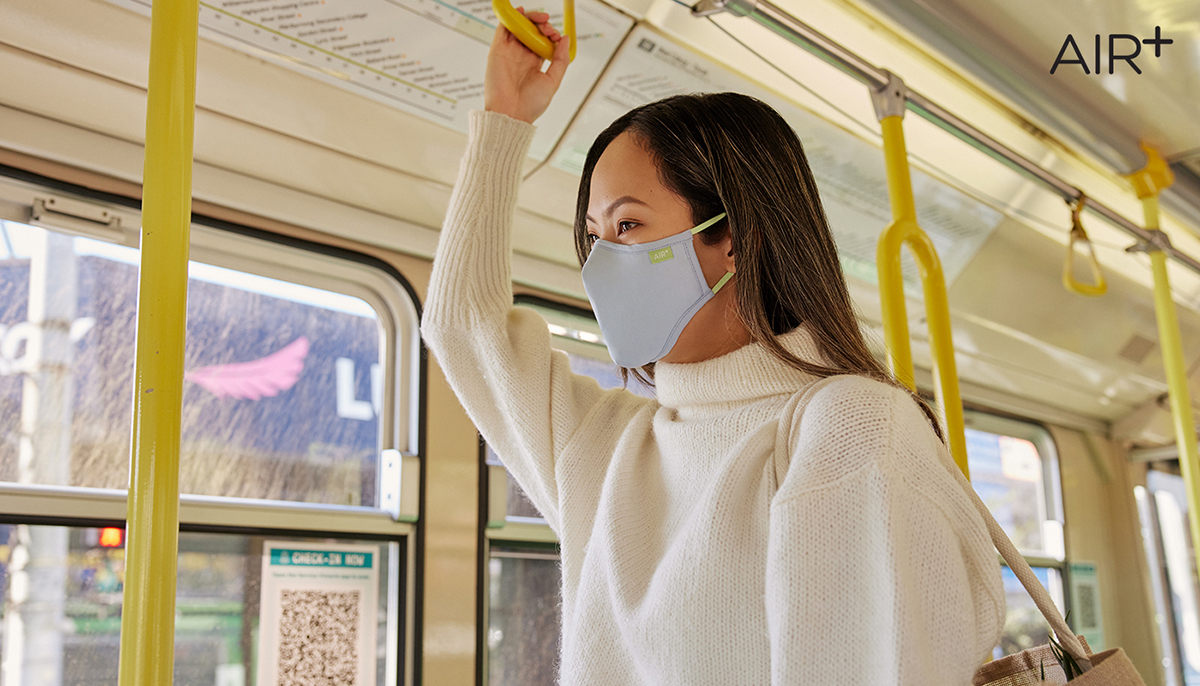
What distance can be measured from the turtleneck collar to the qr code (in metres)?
1.13

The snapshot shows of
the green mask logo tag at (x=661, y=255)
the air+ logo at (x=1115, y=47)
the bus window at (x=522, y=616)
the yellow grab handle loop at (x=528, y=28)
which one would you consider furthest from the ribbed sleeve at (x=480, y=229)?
the air+ logo at (x=1115, y=47)

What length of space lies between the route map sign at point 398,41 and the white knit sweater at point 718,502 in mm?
532

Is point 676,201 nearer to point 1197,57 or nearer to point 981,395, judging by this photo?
point 1197,57

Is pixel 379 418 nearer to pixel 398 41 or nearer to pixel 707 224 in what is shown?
pixel 398 41

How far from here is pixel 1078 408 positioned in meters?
4.77

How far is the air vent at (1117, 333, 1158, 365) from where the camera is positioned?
4312mm

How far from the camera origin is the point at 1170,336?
8.80 ft

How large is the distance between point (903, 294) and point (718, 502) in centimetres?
81

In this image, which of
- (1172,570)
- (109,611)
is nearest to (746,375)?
(109,611)

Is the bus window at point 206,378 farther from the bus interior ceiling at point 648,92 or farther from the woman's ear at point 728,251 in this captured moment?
the woman's ear at point 728,251

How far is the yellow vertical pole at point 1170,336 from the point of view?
8.65 ft

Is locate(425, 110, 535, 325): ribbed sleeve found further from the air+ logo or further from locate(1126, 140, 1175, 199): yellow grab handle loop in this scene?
locate(1126, 140, 1175, 199): yellow grab handle loop

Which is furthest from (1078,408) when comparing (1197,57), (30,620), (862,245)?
(30,620)

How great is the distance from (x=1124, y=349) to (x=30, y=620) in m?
4.27
